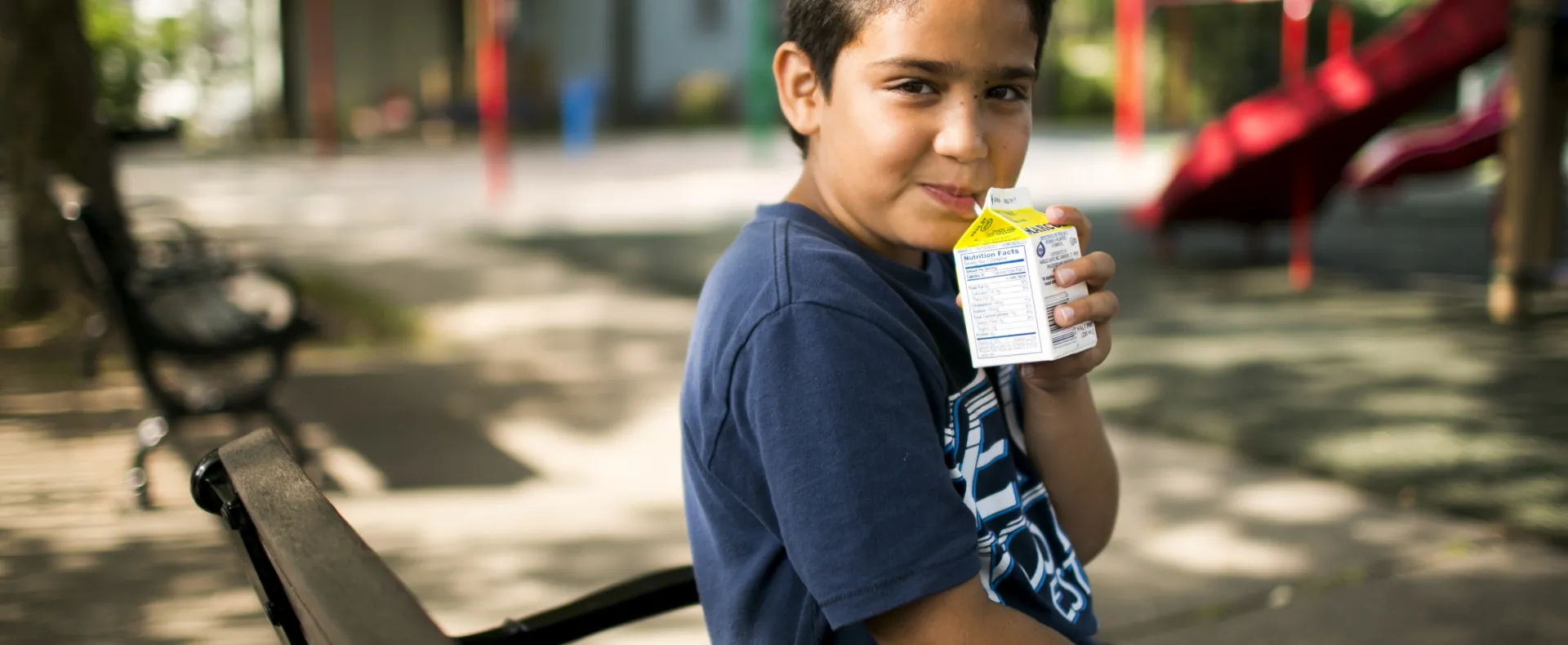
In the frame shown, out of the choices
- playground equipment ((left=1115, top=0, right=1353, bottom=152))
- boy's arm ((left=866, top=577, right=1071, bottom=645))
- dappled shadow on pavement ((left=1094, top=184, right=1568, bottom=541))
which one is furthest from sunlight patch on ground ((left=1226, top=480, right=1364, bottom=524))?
playground equipment ((left=1115, top=0, right=1353, bottom=152))

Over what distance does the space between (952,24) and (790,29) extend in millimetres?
246

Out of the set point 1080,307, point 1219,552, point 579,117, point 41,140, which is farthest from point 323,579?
point 579,117

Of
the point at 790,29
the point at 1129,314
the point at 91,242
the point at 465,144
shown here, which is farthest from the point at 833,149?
the point at 465,144

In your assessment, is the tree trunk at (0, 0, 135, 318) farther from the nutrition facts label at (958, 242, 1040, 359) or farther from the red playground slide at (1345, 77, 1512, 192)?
the red playground slide at (1345, 77, 1512, 192)

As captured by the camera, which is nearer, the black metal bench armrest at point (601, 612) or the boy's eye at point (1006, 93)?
the boy's eye at point (1006, 93)

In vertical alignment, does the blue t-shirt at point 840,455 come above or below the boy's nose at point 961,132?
below

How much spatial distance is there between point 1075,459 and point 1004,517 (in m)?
0.22

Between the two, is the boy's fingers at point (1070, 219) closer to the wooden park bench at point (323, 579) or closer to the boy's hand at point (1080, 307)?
the boy's hand at point (1080, 307)

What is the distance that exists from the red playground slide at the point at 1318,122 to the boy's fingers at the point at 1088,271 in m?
6.97

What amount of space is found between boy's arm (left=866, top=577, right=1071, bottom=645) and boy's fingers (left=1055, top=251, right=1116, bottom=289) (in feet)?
0.95

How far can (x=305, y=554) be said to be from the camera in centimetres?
100

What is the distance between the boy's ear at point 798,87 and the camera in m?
1.58

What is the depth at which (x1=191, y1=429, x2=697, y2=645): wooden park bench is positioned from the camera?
34.2 inches

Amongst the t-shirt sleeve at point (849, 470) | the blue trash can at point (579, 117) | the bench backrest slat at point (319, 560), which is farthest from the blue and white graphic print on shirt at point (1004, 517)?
the blue trash can at point (579, 117)
